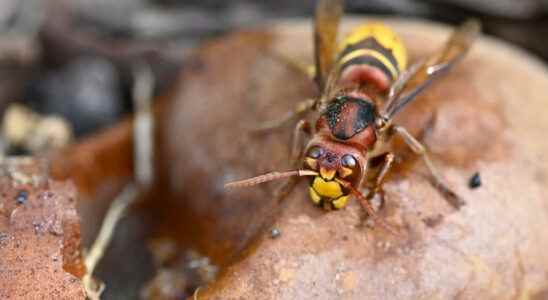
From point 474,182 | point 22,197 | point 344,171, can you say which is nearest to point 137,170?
point 22,197

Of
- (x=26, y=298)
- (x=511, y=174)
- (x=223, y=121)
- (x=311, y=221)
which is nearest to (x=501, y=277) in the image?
(x=511, y=174)

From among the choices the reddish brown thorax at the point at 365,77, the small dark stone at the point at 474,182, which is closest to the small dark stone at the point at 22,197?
the reddish brown thorax at the point at 365,77

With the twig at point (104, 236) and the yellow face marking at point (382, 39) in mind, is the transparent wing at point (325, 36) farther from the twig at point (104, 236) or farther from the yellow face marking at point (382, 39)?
the twig at point (104, 236)

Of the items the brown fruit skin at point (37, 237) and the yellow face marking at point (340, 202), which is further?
the yellow face marking at point (340, 202)

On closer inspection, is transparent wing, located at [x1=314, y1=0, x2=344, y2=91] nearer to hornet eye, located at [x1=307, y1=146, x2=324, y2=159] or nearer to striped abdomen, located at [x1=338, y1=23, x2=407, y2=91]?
striped abdomen, located at [x1=338, y1=23, x2=407, y2=91]

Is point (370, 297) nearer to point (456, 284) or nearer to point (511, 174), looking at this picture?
point (456, 284)
